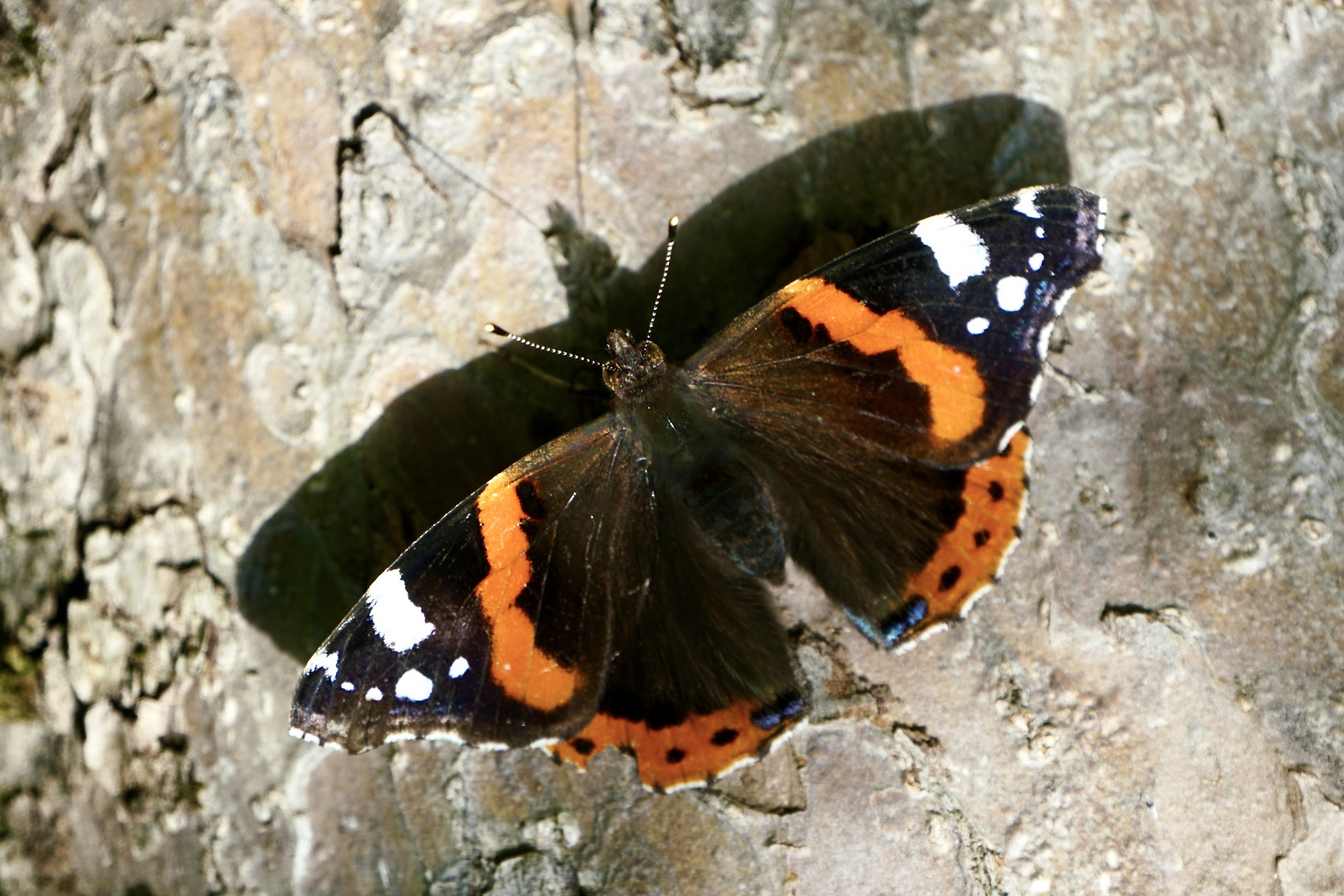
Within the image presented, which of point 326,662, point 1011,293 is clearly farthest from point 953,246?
point 326,662

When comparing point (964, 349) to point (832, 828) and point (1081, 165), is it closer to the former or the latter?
point (1081, 165)

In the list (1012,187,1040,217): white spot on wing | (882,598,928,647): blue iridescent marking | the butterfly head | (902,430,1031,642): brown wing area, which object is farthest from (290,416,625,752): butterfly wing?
(1012,187,1040,217): white spot on wing

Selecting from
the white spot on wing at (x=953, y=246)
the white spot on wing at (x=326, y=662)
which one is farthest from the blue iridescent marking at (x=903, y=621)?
the white spot on wing at (x=326, y=662)

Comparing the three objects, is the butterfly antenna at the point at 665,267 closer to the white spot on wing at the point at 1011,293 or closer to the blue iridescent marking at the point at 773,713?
the white spot on wing at the point at 1011,293

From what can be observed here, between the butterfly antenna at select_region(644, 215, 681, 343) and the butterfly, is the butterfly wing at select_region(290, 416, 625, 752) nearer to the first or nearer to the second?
the butterfly

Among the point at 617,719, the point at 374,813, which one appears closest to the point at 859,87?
the point at 617,719
